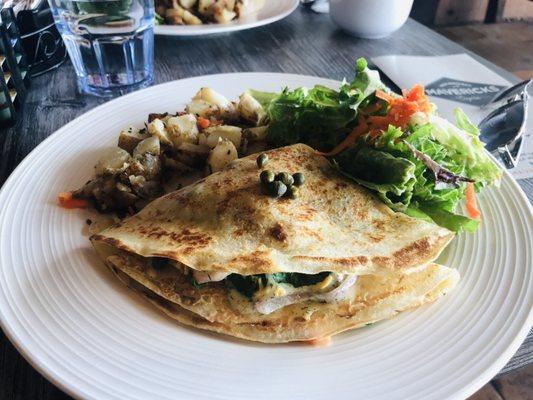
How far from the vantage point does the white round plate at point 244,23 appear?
306 centimetres

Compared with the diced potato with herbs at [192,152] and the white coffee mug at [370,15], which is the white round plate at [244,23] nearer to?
the white coffee mug at [370,15]

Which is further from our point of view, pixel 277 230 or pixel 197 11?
pixel 197 11

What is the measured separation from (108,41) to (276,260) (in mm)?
1901

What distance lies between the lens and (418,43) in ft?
11.7

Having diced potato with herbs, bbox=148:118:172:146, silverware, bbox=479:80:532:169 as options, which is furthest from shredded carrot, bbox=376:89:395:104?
diced potato with herbs, bbox=148:118:172:146

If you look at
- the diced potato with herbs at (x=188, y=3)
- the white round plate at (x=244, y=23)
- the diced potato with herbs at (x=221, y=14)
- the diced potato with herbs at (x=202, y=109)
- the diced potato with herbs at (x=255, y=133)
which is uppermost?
the diced potato with herbs at (x=188, y=3)

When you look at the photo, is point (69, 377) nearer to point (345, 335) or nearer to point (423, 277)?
point (345, 335)

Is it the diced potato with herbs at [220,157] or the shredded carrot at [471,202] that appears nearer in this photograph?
the shredded carrot at [471,202]

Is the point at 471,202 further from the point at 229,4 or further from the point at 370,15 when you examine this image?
the point at 229,4

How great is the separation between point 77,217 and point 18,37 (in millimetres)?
1355

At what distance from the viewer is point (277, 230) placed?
60.2 inches

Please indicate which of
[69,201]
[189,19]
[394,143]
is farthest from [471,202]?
[189,19]

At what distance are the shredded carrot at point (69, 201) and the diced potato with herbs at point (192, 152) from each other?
1.41 feet

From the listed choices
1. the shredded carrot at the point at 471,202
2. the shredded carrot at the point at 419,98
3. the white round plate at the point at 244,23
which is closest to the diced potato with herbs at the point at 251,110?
the shredded carrot at the point at 419,98
